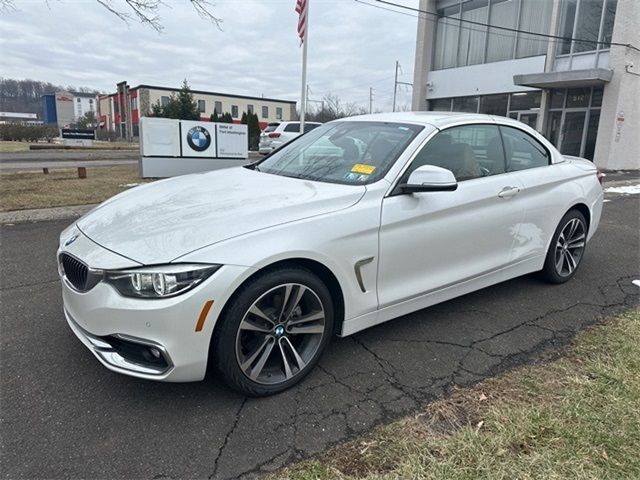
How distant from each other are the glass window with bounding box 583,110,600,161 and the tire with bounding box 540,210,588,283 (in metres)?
15.9

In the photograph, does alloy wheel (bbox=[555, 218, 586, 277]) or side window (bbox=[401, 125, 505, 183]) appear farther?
alloy wheel (bbox=[555, 218, 586, 277])

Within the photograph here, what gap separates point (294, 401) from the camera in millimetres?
2615

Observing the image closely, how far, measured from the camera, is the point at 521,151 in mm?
4086

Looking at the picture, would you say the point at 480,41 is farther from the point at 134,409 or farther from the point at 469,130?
the point at 134,409

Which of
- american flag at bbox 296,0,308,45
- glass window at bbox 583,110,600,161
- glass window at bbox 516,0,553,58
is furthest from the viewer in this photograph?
glass window at bbox 516,0,553,58

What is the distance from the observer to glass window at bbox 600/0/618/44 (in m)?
16.6

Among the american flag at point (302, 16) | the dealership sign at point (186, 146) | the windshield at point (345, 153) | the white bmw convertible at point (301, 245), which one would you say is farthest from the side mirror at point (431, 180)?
the american flag at point (302, 16)

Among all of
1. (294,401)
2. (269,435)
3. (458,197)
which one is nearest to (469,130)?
(458,197)

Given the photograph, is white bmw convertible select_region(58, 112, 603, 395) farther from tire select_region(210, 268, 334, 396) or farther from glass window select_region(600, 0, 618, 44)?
glass window select_region(600, 0, 618, 44)

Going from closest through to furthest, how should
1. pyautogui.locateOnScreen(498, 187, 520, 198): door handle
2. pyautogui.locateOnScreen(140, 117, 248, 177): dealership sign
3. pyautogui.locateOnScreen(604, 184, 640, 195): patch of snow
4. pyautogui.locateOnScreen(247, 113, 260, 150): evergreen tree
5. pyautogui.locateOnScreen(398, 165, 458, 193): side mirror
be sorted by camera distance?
pyautogui.locateOnScreen(398, 165, 458, 193): side mirror
pyautogui.locateOnScreen(498, 187, 520, 198): door handle
pyautogui.locateOnScreen(604, 184, 640, 195): patch of snow
pyautogui.locateOnScreen(140, 117, 248, 177): dealership sign
pyautogui.locateOnScreen(247, 113, 260, 150): evergreen tree

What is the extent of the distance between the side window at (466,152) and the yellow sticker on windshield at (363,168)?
0.23m

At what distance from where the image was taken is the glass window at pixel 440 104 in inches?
953

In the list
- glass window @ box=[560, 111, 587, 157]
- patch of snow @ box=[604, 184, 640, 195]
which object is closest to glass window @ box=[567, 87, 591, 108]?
glass window @ box=[560, 111, 587, 157]

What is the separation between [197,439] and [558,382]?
213cm
